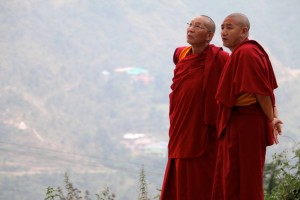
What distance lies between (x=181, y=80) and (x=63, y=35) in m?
43.3

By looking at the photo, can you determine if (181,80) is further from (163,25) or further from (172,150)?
(163,25)

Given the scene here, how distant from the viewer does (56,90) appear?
38938 millimetres

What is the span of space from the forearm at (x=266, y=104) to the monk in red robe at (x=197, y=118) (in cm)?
56

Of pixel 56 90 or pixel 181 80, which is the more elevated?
pixel 56 90

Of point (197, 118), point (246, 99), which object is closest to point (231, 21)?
point (246, 99)

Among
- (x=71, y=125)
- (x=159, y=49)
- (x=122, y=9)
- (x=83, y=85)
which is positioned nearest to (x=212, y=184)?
(x=71, y=125)

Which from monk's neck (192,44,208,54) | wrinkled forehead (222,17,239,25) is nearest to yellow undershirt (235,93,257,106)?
wrinkled forehead (222,17,239,25)

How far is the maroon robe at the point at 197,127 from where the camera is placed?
5117 mm

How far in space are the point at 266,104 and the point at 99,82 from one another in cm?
→ 3859

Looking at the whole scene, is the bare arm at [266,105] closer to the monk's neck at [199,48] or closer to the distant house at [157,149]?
the monk's neck at [199,48]

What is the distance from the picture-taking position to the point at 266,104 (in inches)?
182

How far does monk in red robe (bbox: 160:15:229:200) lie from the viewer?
5117 mm

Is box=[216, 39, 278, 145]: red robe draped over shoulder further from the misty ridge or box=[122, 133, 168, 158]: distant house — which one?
box=[122, 133, 168, 158]: distant house

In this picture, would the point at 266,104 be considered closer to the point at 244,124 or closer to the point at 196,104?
the point at 244,124
